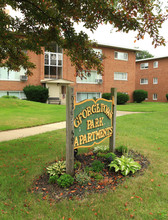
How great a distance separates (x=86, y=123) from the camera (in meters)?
4.02

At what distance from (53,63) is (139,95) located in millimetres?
14144

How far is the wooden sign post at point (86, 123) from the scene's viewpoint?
356 centimetres

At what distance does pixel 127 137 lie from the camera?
699cm

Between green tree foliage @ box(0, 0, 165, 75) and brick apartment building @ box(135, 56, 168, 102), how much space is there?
1275 inches

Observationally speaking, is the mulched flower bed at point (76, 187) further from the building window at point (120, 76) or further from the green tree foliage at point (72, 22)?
the building window at point (120, 76)

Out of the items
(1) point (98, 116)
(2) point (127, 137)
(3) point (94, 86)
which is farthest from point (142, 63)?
(1) point (98, 116)

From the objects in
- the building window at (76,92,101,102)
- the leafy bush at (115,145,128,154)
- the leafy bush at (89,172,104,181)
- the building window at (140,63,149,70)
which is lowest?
the leafy bush at (89,172,104,181)

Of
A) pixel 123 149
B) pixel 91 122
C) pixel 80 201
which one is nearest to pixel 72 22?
pixel 91 122

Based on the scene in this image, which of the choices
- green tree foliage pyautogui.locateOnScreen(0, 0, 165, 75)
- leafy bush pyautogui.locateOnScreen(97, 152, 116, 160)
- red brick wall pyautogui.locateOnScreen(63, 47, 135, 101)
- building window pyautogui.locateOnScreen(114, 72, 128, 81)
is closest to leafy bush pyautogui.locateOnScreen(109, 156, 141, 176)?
leafy bush pyautogui.locateOnScreen(97, 152, 116, 160)

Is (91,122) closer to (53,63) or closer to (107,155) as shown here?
(107,155)

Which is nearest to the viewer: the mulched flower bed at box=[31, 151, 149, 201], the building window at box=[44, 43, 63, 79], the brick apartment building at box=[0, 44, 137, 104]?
the mulched flower bed at box=[31, 151, 149, 201]

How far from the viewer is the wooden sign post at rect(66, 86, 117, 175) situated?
3561 mm

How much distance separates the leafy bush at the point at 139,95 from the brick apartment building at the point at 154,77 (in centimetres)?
610

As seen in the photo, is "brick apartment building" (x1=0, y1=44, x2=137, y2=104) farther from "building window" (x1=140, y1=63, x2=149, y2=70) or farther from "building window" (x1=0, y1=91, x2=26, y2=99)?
"building window" (x1=140, y1=63, x2=149, y2=70)
